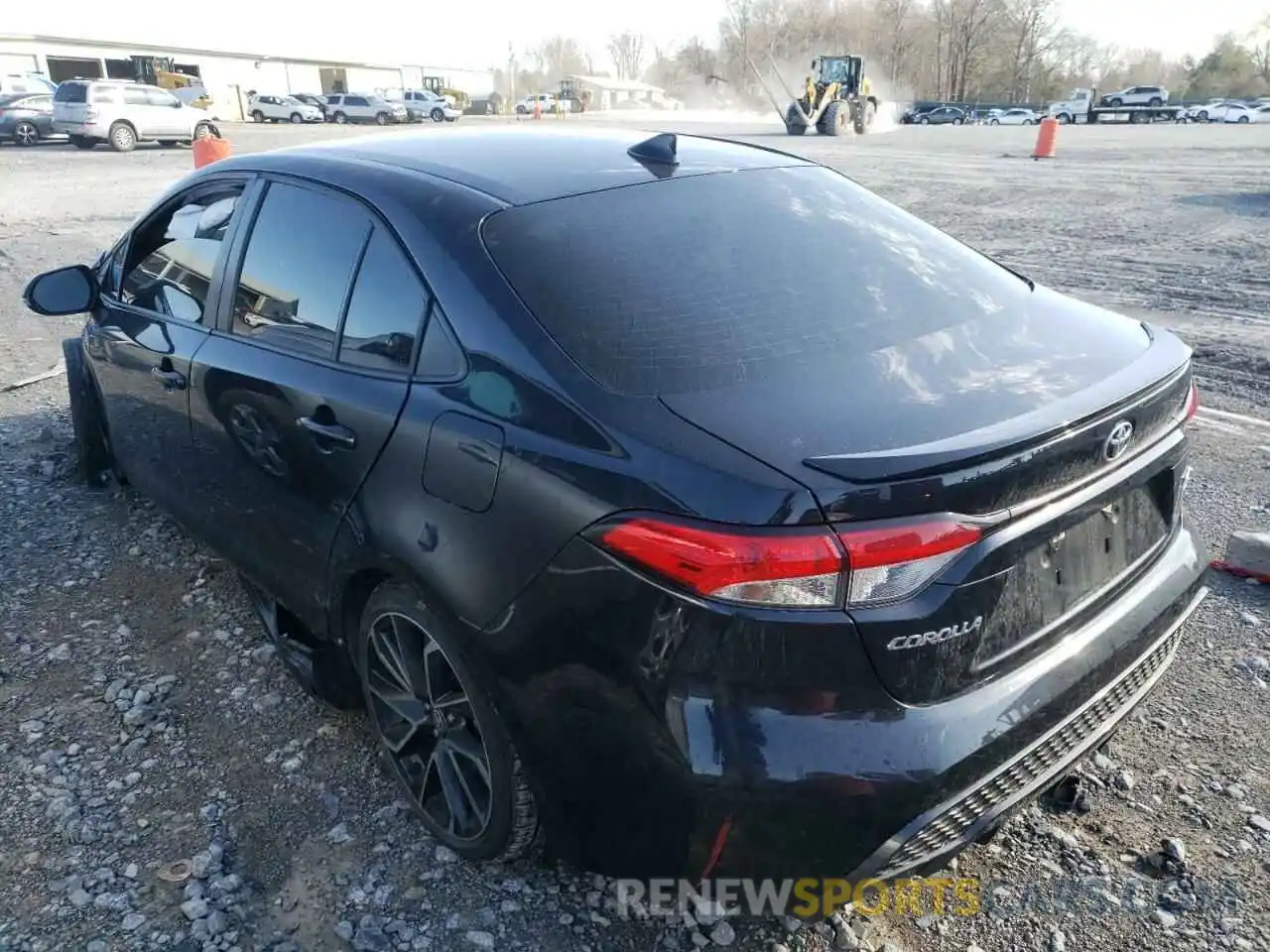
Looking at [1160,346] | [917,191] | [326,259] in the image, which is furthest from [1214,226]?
[326,259]

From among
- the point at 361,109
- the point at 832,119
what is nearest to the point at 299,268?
the point at 832,119

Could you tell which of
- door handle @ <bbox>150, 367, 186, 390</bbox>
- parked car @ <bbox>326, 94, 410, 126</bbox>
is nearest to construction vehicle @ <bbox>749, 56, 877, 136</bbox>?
parked car @ <bbox>326, 94, 410, 126</bbox>

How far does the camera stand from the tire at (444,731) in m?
2.16

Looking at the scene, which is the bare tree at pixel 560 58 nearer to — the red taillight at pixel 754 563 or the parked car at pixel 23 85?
the parked car at pixel 23 85

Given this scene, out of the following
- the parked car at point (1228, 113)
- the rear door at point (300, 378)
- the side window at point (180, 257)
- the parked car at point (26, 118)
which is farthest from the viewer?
the parked car at point (1228, 113)

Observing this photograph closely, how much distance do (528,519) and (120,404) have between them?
273cm

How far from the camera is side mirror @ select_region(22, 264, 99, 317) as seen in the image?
12.6ft

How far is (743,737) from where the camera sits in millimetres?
1738

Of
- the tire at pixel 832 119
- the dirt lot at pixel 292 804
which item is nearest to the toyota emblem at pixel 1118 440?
the dirt lot at pixel 292 804

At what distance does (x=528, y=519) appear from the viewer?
1.93 m

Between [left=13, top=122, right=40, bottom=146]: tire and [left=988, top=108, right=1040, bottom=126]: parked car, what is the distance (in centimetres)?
5169

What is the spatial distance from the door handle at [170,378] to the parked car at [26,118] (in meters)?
28.6

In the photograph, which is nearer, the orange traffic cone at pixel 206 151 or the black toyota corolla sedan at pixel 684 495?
the black toyota corolla sedan at pixel 684 495

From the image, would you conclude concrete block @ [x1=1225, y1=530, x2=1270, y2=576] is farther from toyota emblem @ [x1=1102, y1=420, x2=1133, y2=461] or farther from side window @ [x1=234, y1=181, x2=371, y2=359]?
side window @ [x1=234, y1=181, x2=371, y2=359]
